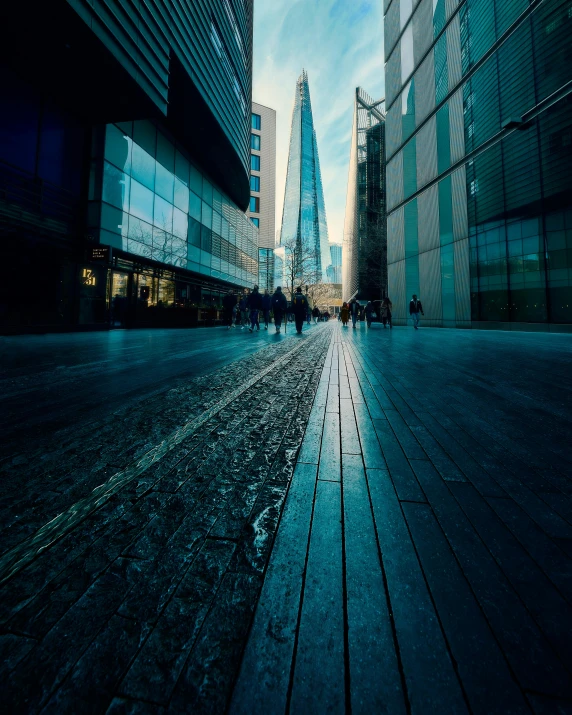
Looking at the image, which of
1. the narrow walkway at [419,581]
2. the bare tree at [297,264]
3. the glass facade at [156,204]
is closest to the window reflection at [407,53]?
the glass facade at [156,204]

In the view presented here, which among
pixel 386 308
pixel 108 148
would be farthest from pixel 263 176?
pixel 108 148

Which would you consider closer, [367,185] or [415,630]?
[415,630]

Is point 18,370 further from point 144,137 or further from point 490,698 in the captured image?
point 144,137

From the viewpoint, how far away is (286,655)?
2.55ft

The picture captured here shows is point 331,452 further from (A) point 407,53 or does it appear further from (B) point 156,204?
(A) point 407,53

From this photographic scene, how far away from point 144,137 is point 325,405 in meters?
18.6

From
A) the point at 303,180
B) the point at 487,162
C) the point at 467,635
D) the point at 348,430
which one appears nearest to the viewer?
the point at 467,635

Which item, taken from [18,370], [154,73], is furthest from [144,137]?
[18,370]

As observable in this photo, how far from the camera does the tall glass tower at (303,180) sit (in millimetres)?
106750

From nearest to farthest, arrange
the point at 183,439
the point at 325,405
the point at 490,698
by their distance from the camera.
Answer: the point at 490,698 < the point at 183,439 < the point at 325,405

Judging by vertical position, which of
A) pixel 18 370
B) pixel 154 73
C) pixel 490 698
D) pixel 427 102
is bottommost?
pixel 490 698

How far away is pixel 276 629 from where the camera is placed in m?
0.85

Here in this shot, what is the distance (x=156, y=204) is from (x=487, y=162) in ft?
55.0

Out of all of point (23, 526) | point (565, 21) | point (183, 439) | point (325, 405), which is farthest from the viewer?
point (565, 21)
